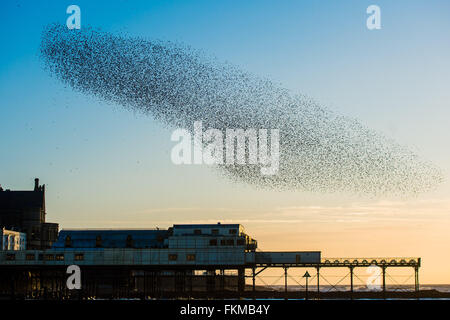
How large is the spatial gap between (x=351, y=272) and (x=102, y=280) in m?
54.9

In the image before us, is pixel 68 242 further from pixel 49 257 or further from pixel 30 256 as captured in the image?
pixel 30 256

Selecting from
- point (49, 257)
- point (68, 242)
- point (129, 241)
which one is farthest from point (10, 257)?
point (129, 241)

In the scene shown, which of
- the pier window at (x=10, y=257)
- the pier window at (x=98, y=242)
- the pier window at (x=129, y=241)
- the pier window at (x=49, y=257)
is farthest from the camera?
the pier window at (x=129, y=241)

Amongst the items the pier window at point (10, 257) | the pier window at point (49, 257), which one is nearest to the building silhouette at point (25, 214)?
the pier window at point (10, 257)

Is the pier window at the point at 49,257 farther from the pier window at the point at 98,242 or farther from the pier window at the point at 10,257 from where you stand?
the pier window at the point at 98,242

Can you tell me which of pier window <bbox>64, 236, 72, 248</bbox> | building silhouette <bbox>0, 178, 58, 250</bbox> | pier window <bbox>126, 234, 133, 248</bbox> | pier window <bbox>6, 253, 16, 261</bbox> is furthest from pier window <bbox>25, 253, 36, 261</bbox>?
building silhouette <bbox>0, 178, 58, 250</bbox>

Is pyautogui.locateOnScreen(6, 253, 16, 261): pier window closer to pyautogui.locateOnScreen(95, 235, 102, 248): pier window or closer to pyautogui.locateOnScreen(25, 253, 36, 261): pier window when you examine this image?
pyautogui.locateOnScreen(25, 253, 36, 261): pier window

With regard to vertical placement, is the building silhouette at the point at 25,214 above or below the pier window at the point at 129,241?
above
